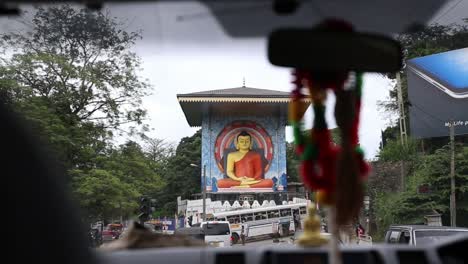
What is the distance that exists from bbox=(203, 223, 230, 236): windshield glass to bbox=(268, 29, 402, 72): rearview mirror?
21709 millimetres

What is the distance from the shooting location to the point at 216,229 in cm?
2492

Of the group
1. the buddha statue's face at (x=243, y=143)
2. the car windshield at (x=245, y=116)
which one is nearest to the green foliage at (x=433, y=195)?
the car windshield at (x=245, y=116)

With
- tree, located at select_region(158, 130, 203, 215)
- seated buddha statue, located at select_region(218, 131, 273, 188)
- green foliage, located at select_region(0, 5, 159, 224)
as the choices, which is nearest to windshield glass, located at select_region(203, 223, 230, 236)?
green foliage, located at select_region(0, 5, 159, 224)

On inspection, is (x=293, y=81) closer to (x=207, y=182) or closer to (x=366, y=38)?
(x=366, y=38)

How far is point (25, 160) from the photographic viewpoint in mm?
1551

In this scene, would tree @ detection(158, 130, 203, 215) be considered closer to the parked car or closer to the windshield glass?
the windshield glass

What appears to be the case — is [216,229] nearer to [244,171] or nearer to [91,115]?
[91,115]

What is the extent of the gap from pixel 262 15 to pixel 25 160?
1.07m

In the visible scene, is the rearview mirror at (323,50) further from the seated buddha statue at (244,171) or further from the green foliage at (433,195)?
the seated buddha statue at (244,171)

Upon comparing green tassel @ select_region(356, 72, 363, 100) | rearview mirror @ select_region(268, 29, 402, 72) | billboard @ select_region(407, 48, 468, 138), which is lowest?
green tassel @ select_region(356, 72, 363, 100)

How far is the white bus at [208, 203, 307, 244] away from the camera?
104 feet

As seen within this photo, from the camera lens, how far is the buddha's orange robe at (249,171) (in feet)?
138

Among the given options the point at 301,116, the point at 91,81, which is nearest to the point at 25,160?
the point at 301,116

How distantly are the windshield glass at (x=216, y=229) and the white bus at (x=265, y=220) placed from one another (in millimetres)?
5288
